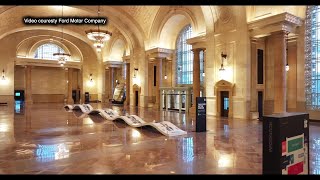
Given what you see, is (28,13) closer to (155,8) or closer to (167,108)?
(155,8)

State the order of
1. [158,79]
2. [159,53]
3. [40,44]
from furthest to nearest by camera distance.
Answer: [40,44], [158,79], [159,53]

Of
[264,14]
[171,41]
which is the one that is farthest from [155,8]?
[264,14]

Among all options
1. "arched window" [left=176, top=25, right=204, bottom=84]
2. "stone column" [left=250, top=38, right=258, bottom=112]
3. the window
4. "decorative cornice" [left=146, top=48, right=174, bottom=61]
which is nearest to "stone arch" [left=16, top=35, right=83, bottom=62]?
"decorative cornice" [left=146, top=48, right=174, bottom=61]

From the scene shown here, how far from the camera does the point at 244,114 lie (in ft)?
45.7

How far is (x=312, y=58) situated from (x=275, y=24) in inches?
113

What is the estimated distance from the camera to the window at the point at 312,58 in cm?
1320

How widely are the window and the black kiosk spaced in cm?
1096

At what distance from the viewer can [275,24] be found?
41.2 feet

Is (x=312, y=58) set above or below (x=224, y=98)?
above

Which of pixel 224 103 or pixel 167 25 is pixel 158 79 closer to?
pixel 167 25

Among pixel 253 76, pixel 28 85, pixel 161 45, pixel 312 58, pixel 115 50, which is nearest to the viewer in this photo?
pixel 312 58

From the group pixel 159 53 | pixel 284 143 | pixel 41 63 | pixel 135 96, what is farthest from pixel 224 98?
pixel 41 63

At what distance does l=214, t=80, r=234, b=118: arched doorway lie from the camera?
14672 millimetres

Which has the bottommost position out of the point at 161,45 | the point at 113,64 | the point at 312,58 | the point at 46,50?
the point at 312,58
